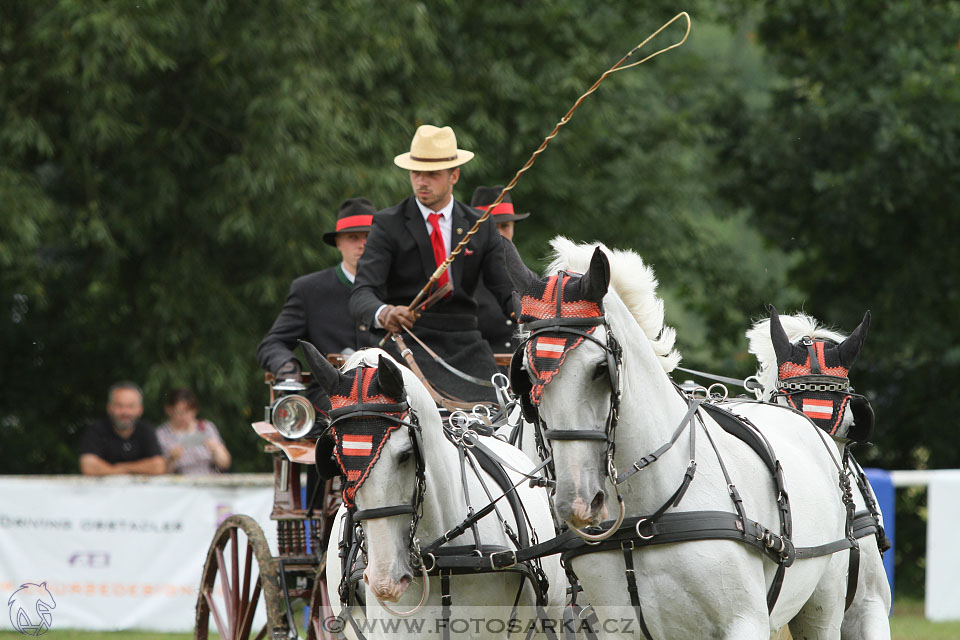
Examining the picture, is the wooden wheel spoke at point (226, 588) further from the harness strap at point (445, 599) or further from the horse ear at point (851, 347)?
the horse ear at point (851, 347)

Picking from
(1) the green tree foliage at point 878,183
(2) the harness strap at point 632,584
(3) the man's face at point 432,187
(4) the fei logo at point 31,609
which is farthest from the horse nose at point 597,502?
(1) the green tree foliage at point 878,183

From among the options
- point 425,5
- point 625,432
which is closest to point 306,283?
point 625,432

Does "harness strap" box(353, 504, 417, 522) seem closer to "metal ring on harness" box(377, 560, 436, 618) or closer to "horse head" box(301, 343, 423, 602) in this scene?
"horse head" box(301, 343, 423, 602)

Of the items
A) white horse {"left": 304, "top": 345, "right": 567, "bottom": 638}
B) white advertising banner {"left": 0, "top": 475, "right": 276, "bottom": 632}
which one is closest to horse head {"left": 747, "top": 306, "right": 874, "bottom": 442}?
white horse {"left": 304, "top": 345, "right": 567, "bottom": 638}

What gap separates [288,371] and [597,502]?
9.12 ft

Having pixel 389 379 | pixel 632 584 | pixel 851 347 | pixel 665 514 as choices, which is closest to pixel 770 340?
pixel 851 347

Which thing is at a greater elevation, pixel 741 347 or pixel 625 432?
pixel 741 347

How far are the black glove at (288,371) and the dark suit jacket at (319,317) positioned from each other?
1.34ft

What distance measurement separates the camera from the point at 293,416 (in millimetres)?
5691

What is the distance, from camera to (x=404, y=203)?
6000 millimetres

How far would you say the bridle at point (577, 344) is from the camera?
3.71 m

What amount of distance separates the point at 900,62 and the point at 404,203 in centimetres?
805

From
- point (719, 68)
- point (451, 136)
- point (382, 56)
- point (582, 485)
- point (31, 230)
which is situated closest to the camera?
point (582, 485)

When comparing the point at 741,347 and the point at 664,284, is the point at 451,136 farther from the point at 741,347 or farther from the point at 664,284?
the point at 741,347
